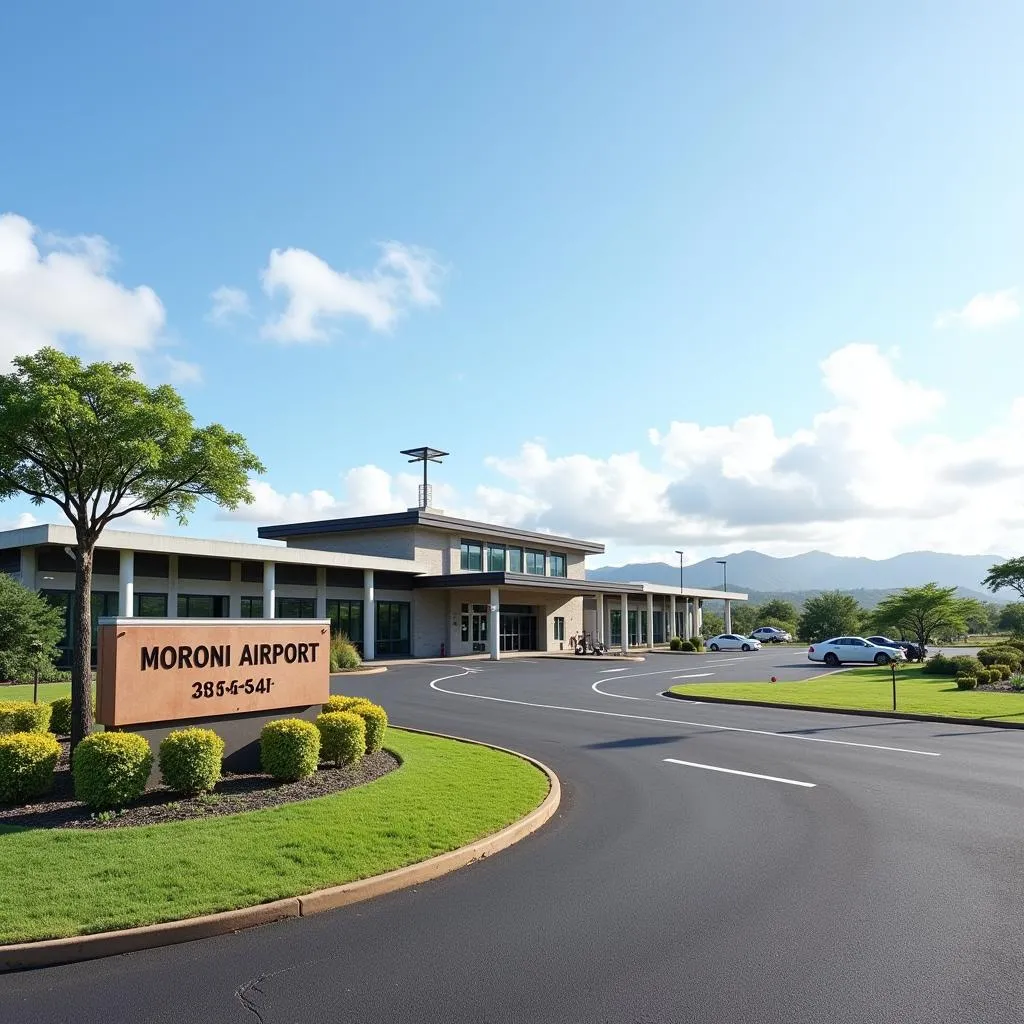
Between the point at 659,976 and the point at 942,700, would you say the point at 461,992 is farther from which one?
the point at 942,700

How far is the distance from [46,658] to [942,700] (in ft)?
86.6

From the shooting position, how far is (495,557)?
50.1 metres

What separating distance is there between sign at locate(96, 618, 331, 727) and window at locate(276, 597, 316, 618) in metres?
27.2

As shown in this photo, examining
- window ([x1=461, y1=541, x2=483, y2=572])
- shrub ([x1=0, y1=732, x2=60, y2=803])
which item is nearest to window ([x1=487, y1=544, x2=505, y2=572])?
window ([x1=461, y1=541, x2=483, y2=572])

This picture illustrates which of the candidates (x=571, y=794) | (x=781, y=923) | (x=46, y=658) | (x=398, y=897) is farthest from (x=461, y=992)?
(x=46, y=658)

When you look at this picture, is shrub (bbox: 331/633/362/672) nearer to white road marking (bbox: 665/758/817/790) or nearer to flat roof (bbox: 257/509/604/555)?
flat roof (bbox: 257/509/604/555)

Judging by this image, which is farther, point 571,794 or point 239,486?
point 239,486

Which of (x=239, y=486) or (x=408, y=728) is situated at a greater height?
(x=239, y=486)

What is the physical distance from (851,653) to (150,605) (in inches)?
1252

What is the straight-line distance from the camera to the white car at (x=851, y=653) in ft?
133

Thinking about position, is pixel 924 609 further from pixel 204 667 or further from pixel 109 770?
pixel 109 770

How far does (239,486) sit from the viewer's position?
13055 millimetres

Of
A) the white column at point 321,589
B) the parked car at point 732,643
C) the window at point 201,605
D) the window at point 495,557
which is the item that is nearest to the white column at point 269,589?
the window at point 201,605

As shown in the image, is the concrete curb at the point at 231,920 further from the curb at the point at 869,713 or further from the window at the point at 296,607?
the window at the point at 296,607
